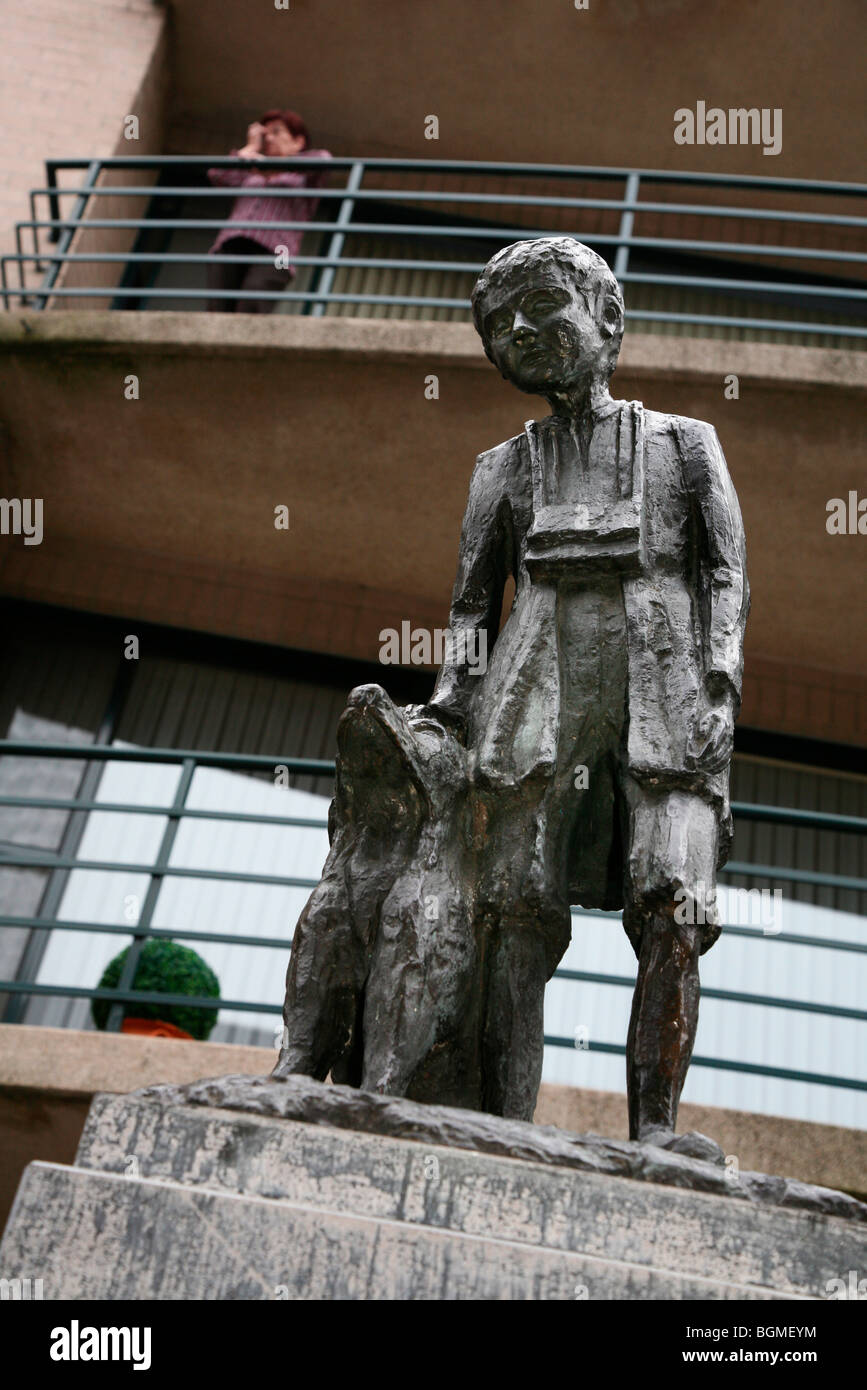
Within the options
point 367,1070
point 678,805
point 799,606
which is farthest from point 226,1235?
point 799,606

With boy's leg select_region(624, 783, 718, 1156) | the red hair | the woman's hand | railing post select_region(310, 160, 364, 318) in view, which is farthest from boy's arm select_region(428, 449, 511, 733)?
the red hair

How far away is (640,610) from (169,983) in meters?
4.43

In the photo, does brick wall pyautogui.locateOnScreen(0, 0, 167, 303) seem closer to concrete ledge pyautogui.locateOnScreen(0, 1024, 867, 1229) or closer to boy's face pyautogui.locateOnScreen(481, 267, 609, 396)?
concrete ledge pyautogui.locateOnScreen(0, 1024, 867, 1229)

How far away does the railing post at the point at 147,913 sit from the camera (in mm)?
6457

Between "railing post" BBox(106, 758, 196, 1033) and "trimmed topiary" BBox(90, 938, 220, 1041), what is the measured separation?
7 centimetres

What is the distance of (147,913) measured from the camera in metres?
6.73

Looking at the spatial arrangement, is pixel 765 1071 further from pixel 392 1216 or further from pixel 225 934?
pixel 392 1216

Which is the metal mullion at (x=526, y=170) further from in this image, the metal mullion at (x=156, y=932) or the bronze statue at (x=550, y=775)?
the bronze statue at (x=550, y=775)

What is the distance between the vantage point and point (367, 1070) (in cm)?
269

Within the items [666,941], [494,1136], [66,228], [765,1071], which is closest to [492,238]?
[66,228]

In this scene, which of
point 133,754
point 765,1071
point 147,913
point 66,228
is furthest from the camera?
point 66,228

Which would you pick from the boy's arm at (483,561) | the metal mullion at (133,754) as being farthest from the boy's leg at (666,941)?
the metal mullion at (133,754)

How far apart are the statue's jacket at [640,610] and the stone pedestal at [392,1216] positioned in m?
0.85

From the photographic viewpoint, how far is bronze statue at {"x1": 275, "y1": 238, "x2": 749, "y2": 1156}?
275 cm
